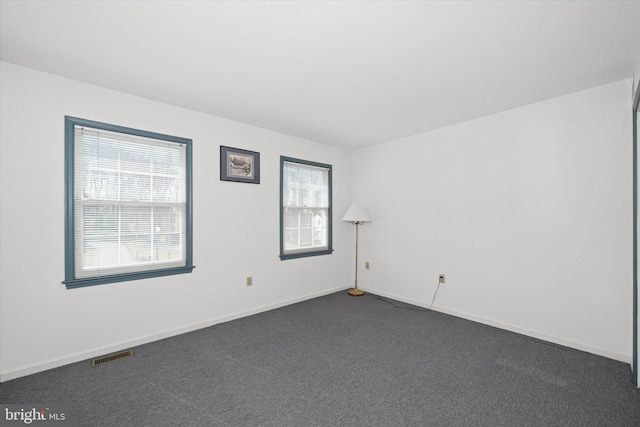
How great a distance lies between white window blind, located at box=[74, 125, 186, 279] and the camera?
2662 millimetres

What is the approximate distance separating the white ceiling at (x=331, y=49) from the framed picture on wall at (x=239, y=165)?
61 centimetres

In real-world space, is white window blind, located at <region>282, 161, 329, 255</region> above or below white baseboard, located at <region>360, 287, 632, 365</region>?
above

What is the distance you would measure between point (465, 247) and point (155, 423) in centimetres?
347

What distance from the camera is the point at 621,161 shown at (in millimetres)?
2590

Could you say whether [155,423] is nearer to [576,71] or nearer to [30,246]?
[30,246]

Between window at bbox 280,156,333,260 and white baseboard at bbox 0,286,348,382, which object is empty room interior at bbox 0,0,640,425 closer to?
white baseboard at bbox 0,286,348,382

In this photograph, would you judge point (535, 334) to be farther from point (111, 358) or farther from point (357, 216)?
point (111, 358)

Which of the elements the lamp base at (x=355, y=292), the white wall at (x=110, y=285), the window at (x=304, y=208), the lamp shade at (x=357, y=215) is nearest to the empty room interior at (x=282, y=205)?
the white wall at (x=110, y=285)

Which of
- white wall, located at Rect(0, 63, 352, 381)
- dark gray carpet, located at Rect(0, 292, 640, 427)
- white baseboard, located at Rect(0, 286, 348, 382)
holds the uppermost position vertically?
white wall, located at Rect(0, 63, 352, 381)

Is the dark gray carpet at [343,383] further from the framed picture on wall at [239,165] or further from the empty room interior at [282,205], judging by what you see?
the framed picture on wall at [239,165]

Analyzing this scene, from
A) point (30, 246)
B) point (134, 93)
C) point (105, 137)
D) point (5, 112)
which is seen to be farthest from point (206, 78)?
point (30, 246)

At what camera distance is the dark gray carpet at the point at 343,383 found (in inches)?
74.0

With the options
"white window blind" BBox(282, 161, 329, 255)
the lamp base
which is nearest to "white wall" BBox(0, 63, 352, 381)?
"white window blind" BBox(282, 161, 329, 255)

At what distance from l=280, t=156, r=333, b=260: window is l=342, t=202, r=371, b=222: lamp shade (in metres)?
0.40
